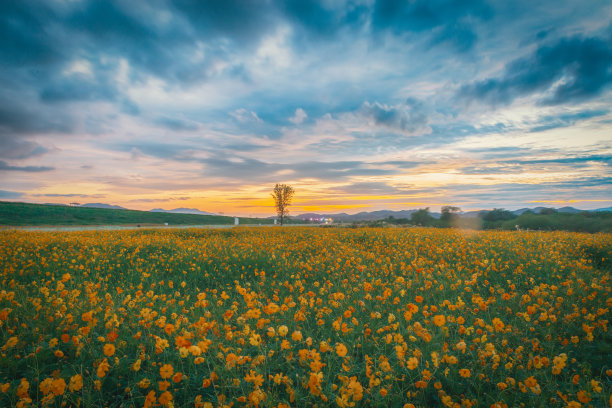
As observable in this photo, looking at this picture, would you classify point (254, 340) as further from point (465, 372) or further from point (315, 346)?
point (465, 372)

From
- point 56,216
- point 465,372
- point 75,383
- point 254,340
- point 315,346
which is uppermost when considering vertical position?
point 56,216

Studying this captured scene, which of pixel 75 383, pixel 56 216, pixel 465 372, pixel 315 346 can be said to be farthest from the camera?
pixel 56 216

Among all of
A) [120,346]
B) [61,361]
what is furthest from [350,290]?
[61,361]

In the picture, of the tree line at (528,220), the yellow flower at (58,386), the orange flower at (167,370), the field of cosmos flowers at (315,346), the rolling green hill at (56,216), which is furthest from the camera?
the rolling green hill at (56,216)

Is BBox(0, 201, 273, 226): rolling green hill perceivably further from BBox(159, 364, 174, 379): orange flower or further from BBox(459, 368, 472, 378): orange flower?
BBox(459, 368, 472, 378): orange flower

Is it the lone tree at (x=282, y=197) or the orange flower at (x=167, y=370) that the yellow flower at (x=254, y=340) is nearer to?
the orange flower at (x=167, y=370)

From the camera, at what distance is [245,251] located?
8867 mm

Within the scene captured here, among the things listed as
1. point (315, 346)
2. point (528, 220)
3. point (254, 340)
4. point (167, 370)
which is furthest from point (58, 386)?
point (528, 220)

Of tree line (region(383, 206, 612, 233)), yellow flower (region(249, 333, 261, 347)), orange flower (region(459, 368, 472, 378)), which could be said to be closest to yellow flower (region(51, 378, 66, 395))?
yellow flower (region(249, 333, 261, 347))

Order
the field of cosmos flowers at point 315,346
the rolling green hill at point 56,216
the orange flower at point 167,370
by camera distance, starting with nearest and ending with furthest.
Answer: the orange flower at point 167,370 → the field of cosmos flowers at point 315,346 → the rolling green hill at point 56,216

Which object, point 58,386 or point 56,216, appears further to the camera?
point 56,216

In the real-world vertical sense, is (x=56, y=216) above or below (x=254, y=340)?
above

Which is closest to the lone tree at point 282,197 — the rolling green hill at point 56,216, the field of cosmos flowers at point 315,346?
the rolling green hill at point 56,216

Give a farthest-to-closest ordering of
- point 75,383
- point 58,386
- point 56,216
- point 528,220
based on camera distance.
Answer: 1. point 56,216
2. point 528,220
3. point 75,383
4. point 58,386
